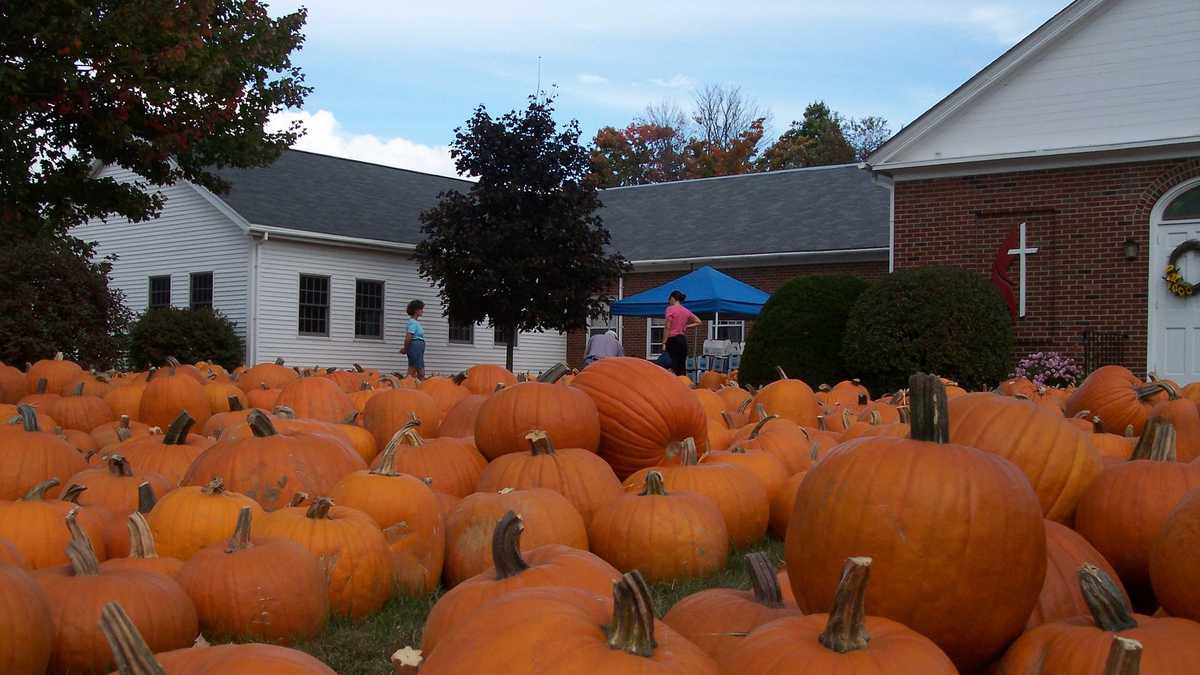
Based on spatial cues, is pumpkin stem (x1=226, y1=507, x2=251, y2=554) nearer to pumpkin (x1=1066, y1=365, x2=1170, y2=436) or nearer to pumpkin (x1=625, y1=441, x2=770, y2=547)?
pumpkin (x1=625, y1=441, x2=770, y2=547)

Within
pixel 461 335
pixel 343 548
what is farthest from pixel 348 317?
pixel 343 548

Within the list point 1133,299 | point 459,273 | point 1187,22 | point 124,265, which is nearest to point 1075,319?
point 1133,299

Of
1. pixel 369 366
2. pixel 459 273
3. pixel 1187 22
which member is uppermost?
pixel 1187 22

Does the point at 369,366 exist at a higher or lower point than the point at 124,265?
lower

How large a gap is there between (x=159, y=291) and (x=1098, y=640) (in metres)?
27.2

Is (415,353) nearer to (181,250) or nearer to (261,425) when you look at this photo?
(261,425)

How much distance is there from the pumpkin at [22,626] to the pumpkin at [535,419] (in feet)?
7.94

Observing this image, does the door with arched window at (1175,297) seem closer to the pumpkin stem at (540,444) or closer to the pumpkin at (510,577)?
the pumpkin stem at (540,444)

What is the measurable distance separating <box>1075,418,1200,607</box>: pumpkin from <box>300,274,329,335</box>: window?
23152mm

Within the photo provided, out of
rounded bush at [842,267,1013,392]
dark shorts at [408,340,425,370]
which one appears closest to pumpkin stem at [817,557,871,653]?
rounded bush at [842,267,1013,392]

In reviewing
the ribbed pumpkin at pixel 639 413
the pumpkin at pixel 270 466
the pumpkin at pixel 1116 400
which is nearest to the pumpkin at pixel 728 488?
the ribbed pumpkin at pixel 639 413

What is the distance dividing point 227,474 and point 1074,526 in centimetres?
306

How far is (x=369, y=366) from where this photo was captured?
26.0 meters

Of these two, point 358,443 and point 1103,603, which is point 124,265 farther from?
point 1103,603
